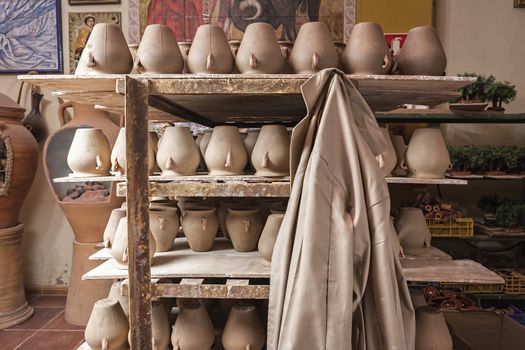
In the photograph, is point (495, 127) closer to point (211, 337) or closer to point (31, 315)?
point (211, 337)

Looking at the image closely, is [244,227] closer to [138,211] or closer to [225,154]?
[225,154]

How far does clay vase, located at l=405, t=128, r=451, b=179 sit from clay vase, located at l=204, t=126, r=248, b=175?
68 centimetres

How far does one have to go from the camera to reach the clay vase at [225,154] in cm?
165

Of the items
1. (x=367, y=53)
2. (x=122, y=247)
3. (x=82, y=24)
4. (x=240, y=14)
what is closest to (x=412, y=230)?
(x=367, y=53)

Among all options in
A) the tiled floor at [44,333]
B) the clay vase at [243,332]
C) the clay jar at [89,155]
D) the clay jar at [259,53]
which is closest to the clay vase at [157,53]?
the clay jar at [259,53]

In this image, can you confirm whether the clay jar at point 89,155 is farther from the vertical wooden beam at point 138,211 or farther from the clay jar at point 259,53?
the clay jar at point 259,53

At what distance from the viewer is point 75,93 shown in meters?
1.69

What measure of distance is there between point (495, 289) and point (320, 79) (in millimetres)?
2601

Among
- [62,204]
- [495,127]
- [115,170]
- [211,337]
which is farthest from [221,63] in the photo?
[495,127]

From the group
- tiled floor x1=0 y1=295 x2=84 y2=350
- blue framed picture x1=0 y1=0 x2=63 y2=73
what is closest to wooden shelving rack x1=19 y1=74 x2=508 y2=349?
tiled floor x1=0 y1=295 x2=84 y2=350

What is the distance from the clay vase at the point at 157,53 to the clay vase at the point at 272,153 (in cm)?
43

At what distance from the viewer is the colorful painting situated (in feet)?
11.4

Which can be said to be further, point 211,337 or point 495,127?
point 495,127

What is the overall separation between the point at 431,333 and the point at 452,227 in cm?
159
